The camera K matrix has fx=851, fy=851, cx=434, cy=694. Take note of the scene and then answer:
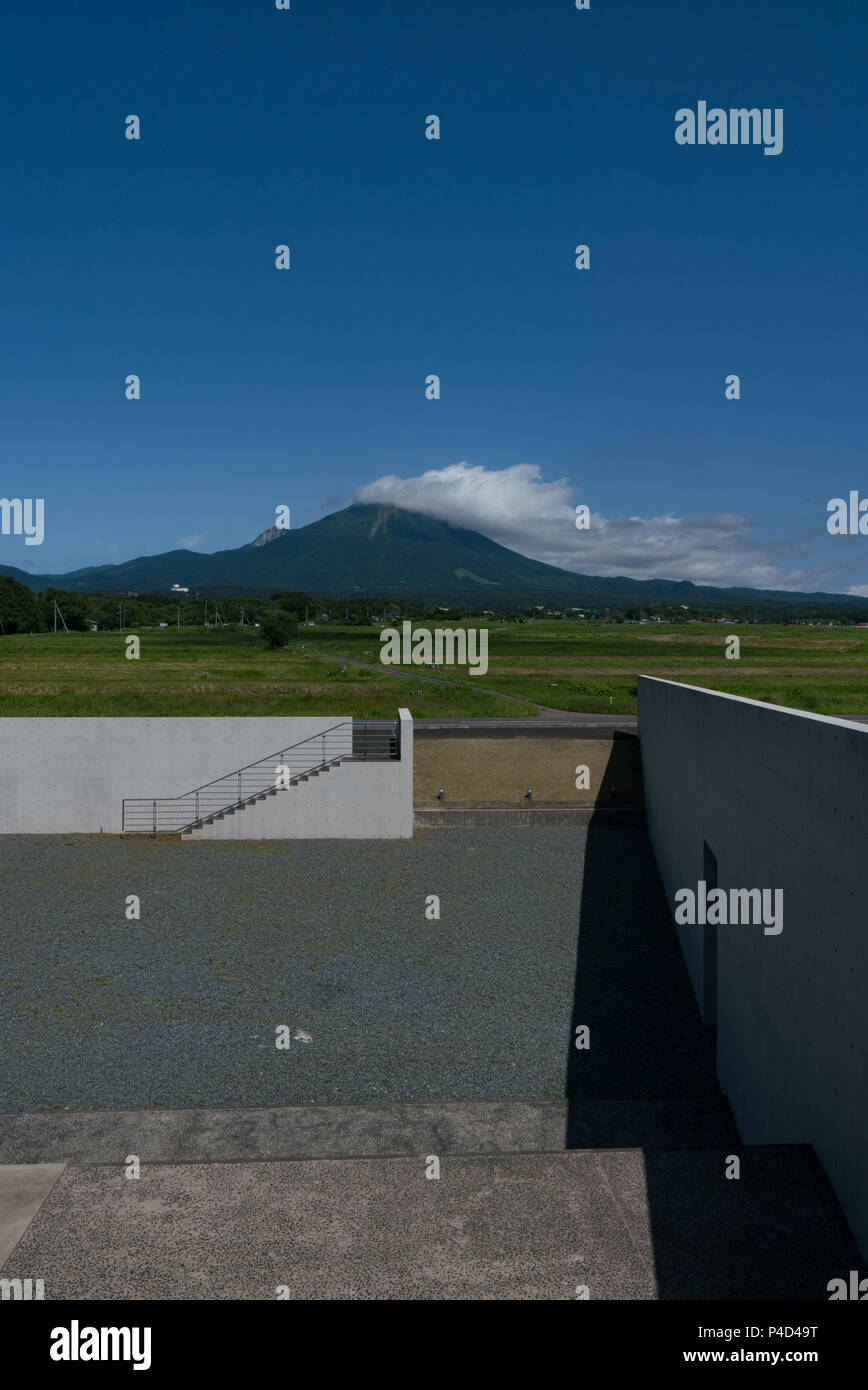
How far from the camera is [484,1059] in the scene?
11.3 meters

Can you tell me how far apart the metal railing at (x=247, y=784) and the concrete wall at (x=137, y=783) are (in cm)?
28

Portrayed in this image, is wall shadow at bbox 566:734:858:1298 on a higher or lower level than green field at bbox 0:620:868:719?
lower

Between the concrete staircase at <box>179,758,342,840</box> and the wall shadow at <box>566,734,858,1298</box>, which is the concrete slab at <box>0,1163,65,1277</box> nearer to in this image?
the wall shadow at <box>566,734,858,1298</box>

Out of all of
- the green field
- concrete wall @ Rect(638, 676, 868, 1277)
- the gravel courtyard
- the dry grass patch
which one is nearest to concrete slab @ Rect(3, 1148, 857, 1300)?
concrete wall @ Rect(638, 676, 868, 1277)

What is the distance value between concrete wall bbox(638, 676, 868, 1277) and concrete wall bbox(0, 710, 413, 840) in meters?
11.9

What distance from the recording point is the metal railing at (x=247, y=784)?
23.6 m

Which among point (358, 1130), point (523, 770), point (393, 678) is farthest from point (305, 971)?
point (393, 678)

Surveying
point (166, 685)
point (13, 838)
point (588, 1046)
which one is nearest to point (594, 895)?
point (588, 1046)

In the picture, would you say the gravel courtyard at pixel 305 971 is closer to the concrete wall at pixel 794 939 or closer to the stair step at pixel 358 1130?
the stair step at pixel 358 1130

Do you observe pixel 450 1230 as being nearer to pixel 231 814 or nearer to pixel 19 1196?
pixel 19 1196

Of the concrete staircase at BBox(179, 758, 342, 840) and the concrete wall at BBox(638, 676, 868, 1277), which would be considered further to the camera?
the concrete staircase at BBox(179, 758, 342, 840)

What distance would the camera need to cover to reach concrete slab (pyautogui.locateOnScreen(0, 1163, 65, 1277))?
634 cm

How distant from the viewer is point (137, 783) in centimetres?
2361
